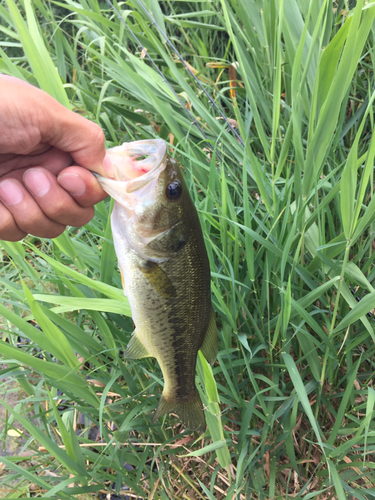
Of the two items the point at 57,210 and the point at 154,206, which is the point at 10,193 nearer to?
the point at 57,210

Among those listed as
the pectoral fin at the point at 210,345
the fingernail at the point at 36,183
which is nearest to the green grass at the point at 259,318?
the pectoral fin at the point at 210,345

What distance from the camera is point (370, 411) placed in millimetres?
1207

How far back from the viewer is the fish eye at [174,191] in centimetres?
113

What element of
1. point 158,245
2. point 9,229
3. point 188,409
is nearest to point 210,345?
point 188,409

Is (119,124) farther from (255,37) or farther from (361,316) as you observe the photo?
(361,316)

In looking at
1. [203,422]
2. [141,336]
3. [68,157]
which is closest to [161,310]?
[141,336]

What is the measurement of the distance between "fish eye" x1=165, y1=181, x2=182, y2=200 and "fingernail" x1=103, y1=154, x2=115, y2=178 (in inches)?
7.5

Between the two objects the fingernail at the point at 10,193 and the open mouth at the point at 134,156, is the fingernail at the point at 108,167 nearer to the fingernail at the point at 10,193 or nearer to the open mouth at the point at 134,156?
the open mouth at the point at 134,156

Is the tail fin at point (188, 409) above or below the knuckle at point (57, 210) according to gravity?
below

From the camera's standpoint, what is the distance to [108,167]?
120 cm

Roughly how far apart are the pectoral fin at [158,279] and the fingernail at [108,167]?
302 mm

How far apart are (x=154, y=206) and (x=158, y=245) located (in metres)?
0.12

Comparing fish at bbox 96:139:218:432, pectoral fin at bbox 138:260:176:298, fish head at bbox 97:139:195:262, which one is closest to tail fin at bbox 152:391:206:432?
fish at bbox 96:139:218:432

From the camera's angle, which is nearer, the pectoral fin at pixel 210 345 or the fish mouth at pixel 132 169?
the fish mouth at pixel 132 169
